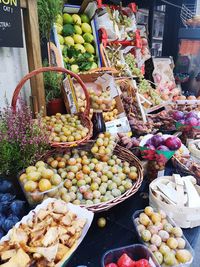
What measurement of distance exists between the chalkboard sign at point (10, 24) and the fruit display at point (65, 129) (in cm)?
51

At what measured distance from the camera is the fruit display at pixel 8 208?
89 cm

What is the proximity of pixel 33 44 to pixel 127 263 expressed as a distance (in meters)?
1.34

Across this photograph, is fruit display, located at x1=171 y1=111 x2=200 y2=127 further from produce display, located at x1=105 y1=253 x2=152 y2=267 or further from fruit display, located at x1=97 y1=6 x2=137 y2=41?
produce display, located at x1=105 y1=253 x2=152 y2=267

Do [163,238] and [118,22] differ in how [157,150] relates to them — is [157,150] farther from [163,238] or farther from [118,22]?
[118,22]

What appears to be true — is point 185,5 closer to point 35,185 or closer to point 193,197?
point 193,197

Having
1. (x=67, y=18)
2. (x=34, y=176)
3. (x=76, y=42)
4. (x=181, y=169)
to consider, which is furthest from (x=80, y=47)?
(x=34, y=176)

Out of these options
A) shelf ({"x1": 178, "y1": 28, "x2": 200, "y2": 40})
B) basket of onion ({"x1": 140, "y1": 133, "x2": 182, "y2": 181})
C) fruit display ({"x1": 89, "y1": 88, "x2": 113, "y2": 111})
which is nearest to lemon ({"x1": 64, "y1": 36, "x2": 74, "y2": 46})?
fruit display ({"x1": 89, "y1": 88, "x2": 113, "y2": 111})

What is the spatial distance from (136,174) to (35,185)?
56cm

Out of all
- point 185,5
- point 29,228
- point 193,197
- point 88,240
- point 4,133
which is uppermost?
point 185,5

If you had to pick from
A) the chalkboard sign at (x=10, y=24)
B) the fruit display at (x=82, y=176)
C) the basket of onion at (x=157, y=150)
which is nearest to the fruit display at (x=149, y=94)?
the basket of onion at (x=157, y=150)

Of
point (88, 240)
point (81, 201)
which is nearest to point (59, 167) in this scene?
point (81, 201)

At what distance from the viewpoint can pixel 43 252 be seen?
71cm

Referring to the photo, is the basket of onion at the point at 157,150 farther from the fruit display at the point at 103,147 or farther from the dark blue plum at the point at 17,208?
the dark blue plum at the point at 17,208

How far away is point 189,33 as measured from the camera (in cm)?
330
